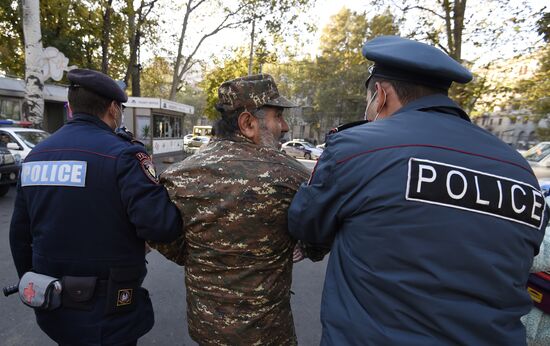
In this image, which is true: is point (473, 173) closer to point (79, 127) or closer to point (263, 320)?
point (263, 320)

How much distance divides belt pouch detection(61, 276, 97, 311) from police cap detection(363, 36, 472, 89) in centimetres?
150

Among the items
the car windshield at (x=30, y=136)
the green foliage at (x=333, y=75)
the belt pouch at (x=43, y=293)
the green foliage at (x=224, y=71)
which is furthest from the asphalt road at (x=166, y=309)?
the green foliage at (x=333, y=75)

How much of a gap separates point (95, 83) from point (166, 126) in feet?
58.6

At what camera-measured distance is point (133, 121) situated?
1603cm

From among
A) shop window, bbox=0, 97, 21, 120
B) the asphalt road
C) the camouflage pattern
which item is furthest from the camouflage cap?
shop window, bbox=0, 97, 21, 120

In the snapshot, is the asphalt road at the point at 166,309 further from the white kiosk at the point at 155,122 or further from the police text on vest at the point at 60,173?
the white kiosk at the point at 155,122

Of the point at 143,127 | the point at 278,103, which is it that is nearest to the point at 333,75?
the point at 143,127

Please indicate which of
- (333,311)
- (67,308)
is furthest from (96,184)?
(333,311)

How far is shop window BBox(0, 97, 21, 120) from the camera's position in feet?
51.2

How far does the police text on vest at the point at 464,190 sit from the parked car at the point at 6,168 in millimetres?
8698

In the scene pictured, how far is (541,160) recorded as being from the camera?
751 centimetres

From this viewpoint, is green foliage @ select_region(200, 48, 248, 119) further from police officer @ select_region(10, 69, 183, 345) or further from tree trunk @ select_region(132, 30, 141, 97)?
police officer @ select_region(10, 69, 183, 345)

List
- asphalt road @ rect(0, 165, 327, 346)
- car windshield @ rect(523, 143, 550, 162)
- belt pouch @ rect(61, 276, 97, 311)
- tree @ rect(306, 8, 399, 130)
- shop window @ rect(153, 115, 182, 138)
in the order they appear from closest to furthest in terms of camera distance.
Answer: belt pouch @ rect(61, 276, 97, 311) → asphalt road @ rect(0, 165, 327, 346) → car windshield @ rect(523, 143, 550, 162) → shop window @ rect(153, 115, 182, 138) → tree @ rect(306, 8, 399, 130)

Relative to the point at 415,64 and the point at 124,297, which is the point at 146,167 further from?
the point at 415,64
